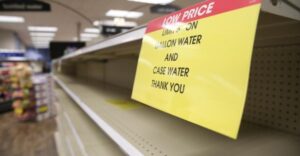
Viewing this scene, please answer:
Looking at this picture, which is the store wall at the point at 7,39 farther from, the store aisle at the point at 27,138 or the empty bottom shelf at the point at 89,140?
the empty bottom shelf at the point at 89,140

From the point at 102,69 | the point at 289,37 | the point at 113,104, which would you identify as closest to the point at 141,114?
the point at 113,104

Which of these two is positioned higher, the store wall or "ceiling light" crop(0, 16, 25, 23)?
"ceiling light" crop(0, 16, 25, 23)

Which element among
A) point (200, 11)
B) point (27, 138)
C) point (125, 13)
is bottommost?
A: point (27, 138)

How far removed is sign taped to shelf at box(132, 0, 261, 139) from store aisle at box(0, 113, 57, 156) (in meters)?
3.42

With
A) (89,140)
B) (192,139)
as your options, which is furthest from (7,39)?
(192,139)

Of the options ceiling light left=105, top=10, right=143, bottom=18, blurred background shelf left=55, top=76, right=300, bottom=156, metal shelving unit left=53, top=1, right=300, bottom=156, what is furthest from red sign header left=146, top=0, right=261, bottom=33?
ceiling light left=105, top=10, right=143, bottom=18

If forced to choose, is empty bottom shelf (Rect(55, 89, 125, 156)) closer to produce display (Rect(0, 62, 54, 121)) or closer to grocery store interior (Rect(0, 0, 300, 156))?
grocery store interior (Rect(0, 0, 300, 156))

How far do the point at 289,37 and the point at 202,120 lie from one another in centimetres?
42

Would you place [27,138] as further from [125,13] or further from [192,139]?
[192,139]

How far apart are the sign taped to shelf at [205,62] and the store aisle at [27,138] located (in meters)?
3.42

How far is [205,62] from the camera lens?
17.3 inches

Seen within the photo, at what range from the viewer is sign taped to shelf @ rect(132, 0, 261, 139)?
37 cm

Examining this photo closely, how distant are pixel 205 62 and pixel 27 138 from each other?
476 centimetres

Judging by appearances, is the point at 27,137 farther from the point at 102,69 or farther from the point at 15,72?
the point at 15,72
